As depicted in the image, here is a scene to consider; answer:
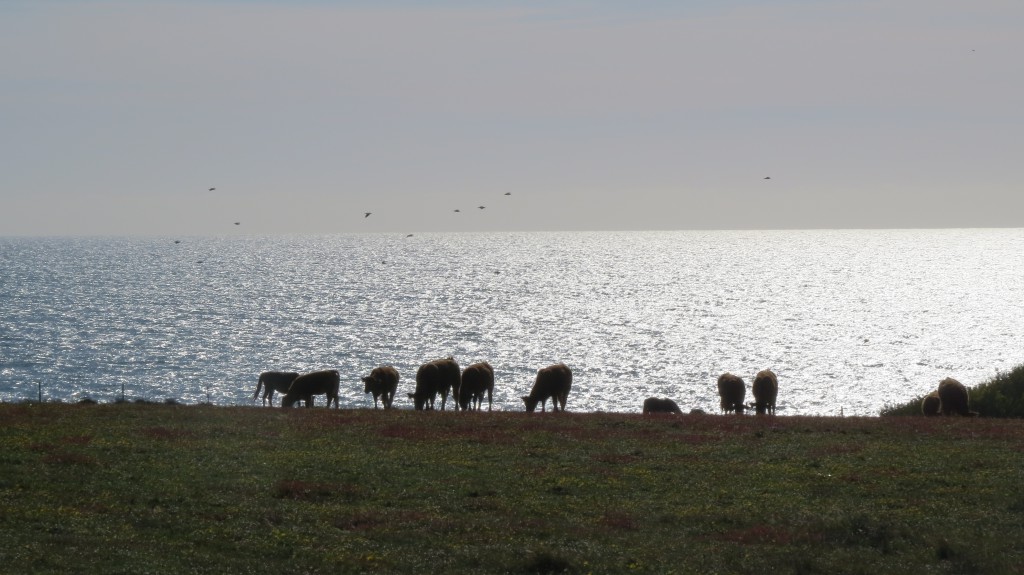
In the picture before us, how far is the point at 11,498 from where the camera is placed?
63.3 feet

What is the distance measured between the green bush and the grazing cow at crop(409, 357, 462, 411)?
19.1 meters

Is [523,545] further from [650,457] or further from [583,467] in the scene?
[650,457]

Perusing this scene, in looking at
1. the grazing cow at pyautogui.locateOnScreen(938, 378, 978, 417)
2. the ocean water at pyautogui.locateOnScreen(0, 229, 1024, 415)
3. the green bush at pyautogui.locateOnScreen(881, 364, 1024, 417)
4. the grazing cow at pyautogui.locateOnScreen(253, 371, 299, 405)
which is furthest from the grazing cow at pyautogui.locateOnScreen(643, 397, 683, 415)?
the ocean water at pyautogui.locateOnScreen(0, 229, 1024, 415)

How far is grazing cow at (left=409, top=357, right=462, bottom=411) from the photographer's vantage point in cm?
4297

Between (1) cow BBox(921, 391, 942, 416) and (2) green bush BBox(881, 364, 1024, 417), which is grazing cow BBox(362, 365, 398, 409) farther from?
(2) green bush BBox(881, 364, 1024, 417)

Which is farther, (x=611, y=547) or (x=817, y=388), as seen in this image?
(x=817, y=388)

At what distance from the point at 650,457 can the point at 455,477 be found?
578 cm

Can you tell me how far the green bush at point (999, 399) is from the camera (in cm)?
4425

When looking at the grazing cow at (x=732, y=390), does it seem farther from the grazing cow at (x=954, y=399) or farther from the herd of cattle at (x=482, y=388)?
the grazing cow at (x=954, y=399)

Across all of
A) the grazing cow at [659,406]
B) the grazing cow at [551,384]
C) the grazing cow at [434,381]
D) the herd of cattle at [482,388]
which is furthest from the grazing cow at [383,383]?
the grazing cow at [659,406]

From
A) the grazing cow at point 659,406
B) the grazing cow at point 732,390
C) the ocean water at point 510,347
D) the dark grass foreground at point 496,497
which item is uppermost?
the ocean water at point 510,347

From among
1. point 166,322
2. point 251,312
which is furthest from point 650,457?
point 251,312

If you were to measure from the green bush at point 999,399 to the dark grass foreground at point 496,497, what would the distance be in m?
12.8

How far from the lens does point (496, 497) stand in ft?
69.8
